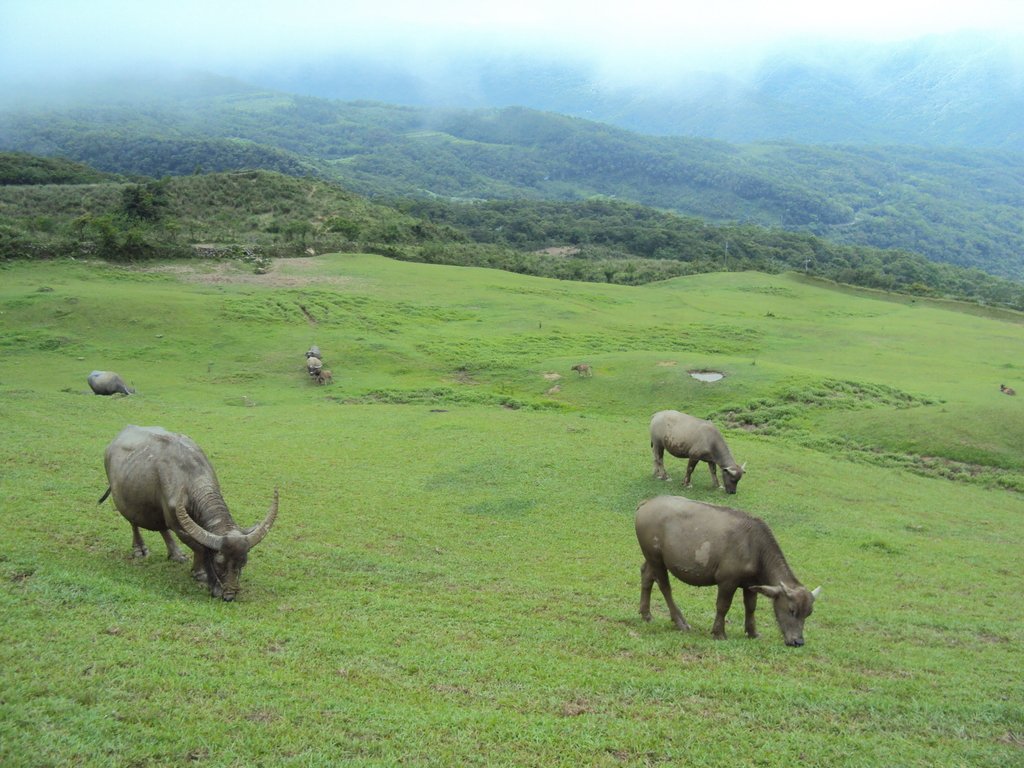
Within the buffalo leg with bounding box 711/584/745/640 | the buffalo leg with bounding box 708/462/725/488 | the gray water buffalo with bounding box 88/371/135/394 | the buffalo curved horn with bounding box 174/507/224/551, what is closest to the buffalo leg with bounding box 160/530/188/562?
the buffalo curved horn with bounding box 174/507/224/551

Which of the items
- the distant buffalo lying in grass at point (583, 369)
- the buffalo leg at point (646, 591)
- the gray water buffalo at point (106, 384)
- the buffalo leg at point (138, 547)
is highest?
the buffalo leg at point (646, 591)

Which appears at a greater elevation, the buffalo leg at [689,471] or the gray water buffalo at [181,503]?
the gray water buffalo at [181,503]

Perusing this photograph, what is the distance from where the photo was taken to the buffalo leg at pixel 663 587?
11234 millimetres

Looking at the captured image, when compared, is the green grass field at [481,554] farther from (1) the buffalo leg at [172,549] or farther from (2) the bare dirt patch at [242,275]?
(2) the bare dirt patch at [242,275]

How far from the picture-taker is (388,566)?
43.9 ft

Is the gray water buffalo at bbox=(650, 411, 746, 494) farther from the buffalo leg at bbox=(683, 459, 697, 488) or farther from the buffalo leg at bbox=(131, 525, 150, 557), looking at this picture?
the buffalo leg at bbox=(131, 525, 150, 557)

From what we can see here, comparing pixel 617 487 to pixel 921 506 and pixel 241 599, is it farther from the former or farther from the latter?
pixel 241 599

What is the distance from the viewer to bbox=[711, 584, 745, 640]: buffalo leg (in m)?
10.8

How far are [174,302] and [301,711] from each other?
38751 millimetres

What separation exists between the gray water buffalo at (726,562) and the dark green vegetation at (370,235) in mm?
49279

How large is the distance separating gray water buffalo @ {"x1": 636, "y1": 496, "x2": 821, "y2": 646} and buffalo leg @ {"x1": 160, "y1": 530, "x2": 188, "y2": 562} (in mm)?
7834

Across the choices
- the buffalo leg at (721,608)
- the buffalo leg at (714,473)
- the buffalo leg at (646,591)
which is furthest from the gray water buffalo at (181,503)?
the buffalo leg at (714,473)

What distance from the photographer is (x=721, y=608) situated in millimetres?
10836

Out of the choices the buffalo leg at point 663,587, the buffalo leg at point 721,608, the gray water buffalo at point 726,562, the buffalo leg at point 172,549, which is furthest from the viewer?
the buffalo leg at point 172,549
